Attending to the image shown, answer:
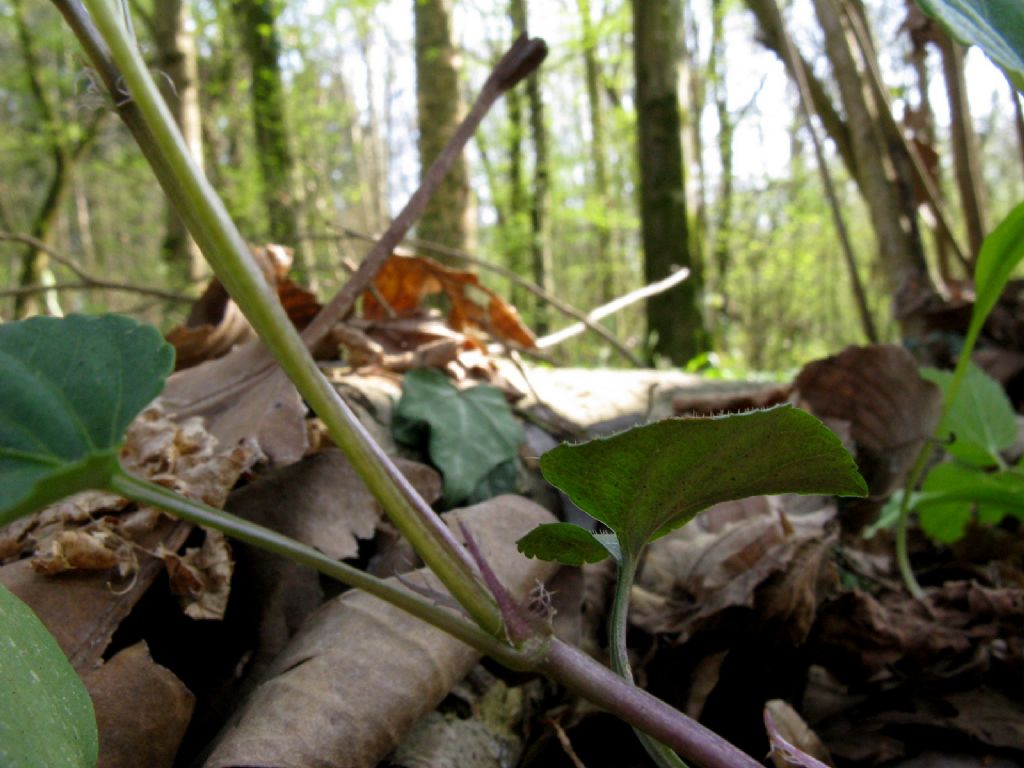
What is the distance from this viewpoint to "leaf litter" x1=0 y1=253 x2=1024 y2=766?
57 centimetres

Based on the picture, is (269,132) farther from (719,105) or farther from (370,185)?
(370,185)

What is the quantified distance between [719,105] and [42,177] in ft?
38.2

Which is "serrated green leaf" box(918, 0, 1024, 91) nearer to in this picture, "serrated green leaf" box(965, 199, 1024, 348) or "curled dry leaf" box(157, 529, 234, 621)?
"serrated green leaf" box(965, 199, 1024, 348)

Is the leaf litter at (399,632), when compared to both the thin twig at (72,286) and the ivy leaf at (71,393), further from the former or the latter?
the thin twig at (72,286)

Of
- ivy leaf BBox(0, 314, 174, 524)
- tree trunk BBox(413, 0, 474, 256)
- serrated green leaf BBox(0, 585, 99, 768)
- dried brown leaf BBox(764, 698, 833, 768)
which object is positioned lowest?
dried brown leaf BBox(764, 698, 833, 768)

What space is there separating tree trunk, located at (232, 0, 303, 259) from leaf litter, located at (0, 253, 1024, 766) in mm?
7400

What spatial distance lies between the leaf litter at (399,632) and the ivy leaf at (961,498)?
9 cm

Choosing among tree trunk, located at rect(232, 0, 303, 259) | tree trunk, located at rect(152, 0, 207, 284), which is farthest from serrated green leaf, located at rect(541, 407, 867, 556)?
tree trunk, located at rect(232, 0, 303, 259)

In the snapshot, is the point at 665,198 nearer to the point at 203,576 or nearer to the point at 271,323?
the point at 203,576

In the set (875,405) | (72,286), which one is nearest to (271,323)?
(875,405)

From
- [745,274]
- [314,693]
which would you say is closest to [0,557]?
[314,693]

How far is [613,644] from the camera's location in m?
0.47

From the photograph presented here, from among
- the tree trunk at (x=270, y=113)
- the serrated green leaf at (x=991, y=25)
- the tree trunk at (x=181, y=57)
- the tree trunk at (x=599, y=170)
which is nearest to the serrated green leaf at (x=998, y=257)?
the serrated green leaf at (x=991, y=25)

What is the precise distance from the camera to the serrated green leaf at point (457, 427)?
3.15ft
